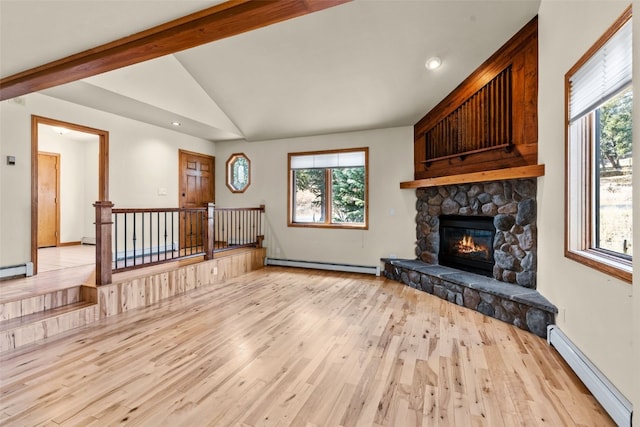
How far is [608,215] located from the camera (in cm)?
228

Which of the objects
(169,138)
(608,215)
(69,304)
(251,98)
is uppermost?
(251,98)

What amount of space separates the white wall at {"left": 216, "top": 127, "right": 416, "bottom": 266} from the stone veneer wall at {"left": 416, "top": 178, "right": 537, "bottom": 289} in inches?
35.7

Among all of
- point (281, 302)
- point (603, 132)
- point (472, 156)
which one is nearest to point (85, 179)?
point (281, 302)

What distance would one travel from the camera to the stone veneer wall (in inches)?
131

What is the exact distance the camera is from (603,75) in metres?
2.10

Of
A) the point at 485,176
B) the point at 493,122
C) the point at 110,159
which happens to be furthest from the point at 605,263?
the point at 110,159

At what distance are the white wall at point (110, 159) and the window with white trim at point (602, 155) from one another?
5.97 metres

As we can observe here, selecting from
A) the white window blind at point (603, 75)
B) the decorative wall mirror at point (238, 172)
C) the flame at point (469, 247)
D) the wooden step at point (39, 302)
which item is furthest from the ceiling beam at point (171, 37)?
the decorative wall mirror at point (238, 172)

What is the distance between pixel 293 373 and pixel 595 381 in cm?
203

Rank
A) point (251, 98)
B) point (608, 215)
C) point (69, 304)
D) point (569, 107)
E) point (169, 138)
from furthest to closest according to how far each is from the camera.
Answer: point (169, 138) → point (251, 98) → point (69, 304) → point (569, 107) → point (608, 215)

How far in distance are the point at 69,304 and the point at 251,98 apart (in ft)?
12.3

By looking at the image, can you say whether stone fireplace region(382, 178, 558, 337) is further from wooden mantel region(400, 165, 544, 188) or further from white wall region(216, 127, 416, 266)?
white wall region(216, 127, 416, 266)

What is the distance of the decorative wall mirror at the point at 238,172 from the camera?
6.75 m

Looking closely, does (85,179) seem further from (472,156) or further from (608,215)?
(608,215)
